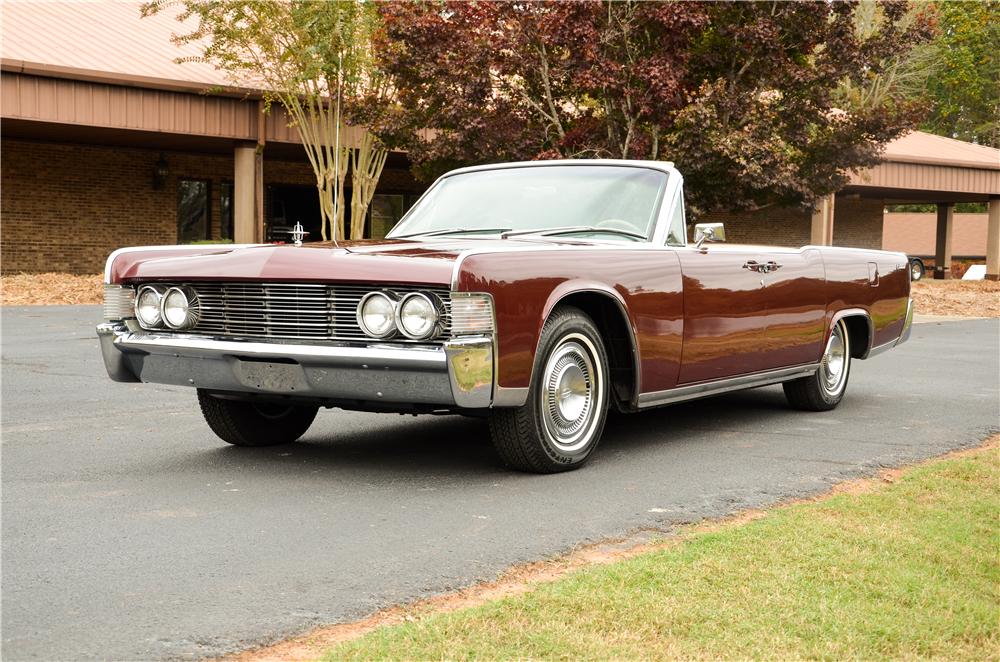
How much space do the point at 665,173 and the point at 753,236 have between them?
103ft

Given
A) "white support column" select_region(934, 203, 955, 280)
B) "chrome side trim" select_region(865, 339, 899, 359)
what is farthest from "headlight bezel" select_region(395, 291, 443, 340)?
"white support column" select_region(934, 203, 955, 280)

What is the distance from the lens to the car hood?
16.6ft

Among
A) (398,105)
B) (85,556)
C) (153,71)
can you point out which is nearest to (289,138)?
(153,71)

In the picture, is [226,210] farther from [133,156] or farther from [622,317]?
[622,317]

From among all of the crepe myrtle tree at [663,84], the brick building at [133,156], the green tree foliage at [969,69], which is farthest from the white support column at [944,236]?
the crepe myrtle tree at [663,84]

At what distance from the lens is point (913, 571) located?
3951 millimetres

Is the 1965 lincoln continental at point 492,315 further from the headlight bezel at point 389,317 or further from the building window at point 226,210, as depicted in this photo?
the building window at point 226,210

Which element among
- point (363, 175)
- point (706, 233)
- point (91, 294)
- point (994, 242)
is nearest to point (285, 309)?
point (706, 233)

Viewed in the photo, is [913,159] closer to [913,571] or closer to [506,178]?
[506,178]

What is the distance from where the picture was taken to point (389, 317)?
5086 mm

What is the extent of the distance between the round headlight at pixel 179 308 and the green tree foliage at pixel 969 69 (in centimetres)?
4896

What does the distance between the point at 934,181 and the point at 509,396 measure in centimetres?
2963

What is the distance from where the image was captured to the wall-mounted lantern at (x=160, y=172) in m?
25.0

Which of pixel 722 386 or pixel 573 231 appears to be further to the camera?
pixel 722 386
